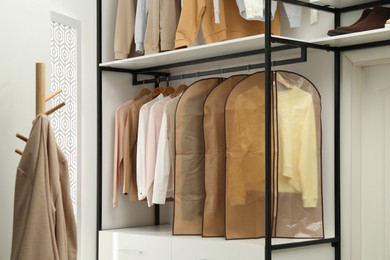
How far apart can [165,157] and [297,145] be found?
910 millimetres

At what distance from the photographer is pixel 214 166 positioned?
3791mm

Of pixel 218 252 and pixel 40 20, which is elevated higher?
pixel 40 20

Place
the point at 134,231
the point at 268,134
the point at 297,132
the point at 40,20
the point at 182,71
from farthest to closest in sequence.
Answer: the point at 182,71, the point at 134,231, the point at 297,132, the point at 268,134, the point at 40,20

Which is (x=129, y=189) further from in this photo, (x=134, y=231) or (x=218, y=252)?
(x=218, y=252)

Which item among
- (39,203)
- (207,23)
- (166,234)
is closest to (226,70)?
(207,23)

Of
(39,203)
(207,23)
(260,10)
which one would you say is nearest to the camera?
(39,203)

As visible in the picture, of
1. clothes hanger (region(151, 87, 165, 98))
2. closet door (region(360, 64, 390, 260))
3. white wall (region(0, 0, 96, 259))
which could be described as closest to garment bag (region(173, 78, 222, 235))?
clothes hanger (region(151, 87, 165, 98))

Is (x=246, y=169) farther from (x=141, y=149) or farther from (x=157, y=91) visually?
Result: (x=157, y=91)

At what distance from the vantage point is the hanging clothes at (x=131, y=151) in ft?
14.1

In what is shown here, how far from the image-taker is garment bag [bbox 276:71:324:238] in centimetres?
351

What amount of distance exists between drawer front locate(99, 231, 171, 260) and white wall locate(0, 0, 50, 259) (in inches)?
61.4

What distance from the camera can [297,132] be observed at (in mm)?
3555

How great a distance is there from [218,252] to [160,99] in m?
1.17

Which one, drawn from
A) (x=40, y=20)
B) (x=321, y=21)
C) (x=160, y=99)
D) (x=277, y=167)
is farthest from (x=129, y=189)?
(x=40, y=20)
